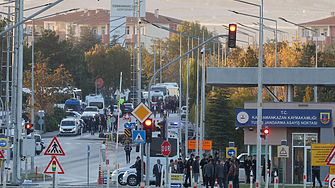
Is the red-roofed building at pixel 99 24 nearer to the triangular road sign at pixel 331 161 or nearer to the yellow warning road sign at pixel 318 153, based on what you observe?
the yellow warning road sign at pixel 318 153

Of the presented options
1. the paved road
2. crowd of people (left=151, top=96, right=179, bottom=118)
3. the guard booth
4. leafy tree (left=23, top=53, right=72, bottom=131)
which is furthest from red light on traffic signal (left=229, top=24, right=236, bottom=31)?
crowd of people (left=151, top=96, right=179, bottom=118)

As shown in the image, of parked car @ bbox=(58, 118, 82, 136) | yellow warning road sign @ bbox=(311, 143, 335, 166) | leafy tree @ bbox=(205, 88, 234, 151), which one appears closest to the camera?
yellow warning road sign @ bbox=(311, 143, 335, 166)

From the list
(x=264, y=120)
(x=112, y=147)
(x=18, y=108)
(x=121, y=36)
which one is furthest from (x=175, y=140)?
(x=121, y=36)

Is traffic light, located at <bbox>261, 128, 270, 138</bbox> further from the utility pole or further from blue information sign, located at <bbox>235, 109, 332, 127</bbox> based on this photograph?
the utility pole

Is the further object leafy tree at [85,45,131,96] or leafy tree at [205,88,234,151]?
leafy tree at [85,45,131,96]

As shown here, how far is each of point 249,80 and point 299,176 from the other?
6.14 meters

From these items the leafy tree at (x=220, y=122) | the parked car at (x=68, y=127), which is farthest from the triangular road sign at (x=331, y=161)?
the parked car at (x=68, y=127)

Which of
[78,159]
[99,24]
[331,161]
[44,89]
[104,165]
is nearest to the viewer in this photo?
[331,161]

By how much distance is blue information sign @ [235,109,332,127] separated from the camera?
33.3m

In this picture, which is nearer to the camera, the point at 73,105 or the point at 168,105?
the point at 168,105

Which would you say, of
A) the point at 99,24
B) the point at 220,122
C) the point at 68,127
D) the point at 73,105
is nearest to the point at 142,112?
the point at 220,122

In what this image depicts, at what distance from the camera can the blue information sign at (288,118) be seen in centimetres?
3328

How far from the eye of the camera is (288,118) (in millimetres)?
33656

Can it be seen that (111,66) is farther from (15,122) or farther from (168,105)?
(15,122)
